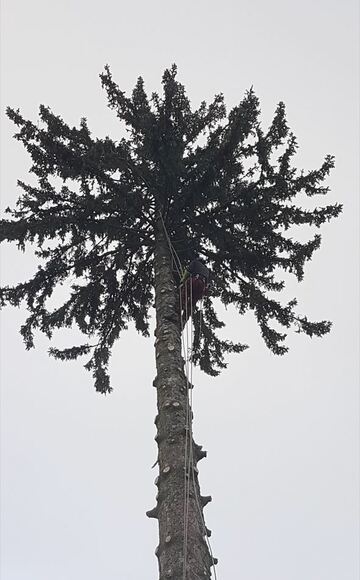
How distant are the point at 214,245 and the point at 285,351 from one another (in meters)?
2.48

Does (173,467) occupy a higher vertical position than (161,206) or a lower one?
lower

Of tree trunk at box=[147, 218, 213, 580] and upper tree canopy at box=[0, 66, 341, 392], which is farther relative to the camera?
upper tree canopy at box=[0, 66, 341, 392]

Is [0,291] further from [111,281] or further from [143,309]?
[143,309]

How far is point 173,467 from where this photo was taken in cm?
532

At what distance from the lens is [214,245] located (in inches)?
417

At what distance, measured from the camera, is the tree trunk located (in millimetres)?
4457

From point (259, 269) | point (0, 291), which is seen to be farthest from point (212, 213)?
point (0, 291)

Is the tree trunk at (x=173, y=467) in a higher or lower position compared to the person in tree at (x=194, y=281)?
lower

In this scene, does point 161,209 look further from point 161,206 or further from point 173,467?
point 173,467

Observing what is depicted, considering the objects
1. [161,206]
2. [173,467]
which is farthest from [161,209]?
[173,467]

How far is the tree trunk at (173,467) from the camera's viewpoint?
4457 millimetres

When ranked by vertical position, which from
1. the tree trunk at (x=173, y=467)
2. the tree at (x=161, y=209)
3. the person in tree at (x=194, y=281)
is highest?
the tree at (x=161, y=209)

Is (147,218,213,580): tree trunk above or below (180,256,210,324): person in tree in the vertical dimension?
below

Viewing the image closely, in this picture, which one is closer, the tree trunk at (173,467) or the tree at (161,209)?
the tree trunk at (173,467)
